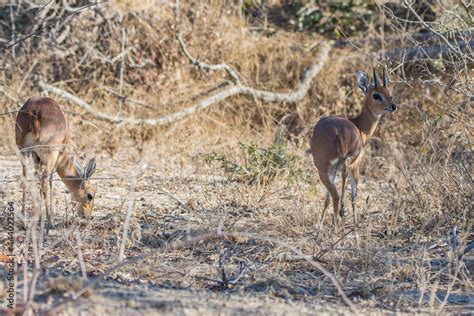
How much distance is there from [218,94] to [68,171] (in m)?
3.40

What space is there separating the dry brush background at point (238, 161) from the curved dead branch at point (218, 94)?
4cm

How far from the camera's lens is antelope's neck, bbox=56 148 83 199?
7520mm

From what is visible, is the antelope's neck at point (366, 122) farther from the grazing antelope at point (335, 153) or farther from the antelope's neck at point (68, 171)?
the antelope's neck at point (68, 171)

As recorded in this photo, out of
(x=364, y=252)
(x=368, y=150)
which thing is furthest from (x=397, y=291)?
(x=368, y=150)

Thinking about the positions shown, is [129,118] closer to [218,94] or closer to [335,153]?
[218,94]

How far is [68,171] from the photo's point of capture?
759 cm

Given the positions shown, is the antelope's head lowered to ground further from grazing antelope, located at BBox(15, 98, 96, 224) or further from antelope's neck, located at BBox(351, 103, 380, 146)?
antelope's neck, located at BBox(351, 103, 380, 146)

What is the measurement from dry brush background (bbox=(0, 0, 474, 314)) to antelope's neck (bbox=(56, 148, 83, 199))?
0.60 ft

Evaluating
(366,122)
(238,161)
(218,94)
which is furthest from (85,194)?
(218,94)

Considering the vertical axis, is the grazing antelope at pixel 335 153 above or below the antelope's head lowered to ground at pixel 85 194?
above

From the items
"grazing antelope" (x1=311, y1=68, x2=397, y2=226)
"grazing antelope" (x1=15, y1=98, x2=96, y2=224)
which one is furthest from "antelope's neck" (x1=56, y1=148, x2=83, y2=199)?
"grazing antelope" (x1=311, y1=68, x2=397, y2=226)

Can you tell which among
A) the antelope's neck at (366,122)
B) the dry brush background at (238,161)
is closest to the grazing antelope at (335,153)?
the dry brush background at (238,161)

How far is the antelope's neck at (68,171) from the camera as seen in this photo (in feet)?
24.7

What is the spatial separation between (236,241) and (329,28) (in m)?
7.03
